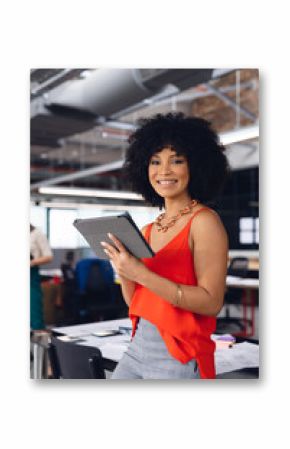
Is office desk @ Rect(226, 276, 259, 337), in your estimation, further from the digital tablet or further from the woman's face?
the digital tablet

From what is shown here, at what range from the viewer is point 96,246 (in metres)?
1.88

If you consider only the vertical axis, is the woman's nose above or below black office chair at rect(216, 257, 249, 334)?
above

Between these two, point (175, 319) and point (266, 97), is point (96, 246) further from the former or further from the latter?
point (266, 97)

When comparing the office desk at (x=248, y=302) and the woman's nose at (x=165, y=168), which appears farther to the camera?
the office desk at (x=248, y=302)

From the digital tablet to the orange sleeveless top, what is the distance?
0.11 metres

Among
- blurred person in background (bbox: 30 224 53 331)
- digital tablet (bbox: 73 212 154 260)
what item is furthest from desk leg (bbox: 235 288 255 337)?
blurred person in background (bbox: 30 224 53 331)

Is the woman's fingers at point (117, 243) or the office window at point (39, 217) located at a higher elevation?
the office window at point (39, 217)

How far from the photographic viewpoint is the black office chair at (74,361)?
6.56ft

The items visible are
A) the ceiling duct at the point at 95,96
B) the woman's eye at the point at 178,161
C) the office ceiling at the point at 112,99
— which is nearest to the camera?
the woman's eye at the point at 178,161

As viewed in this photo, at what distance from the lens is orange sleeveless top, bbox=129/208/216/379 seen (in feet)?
5.99

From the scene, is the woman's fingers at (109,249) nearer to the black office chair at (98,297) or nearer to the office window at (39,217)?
the office window at (39,217)

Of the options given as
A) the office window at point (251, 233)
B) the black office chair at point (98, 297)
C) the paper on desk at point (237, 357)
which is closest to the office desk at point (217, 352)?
the paper on desk at point (237, 357)
